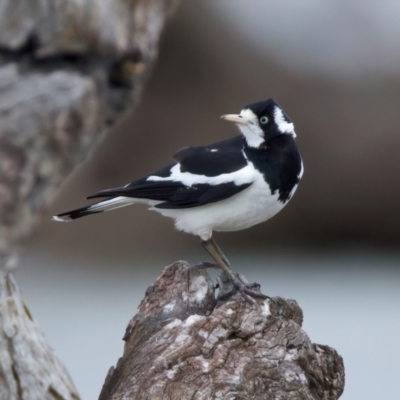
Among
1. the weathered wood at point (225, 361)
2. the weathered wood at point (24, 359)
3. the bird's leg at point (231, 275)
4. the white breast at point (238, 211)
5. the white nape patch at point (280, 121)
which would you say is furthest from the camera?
the white nape patch at point (280, 121)

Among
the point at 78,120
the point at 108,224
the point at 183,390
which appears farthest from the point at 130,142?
the point at 78,120

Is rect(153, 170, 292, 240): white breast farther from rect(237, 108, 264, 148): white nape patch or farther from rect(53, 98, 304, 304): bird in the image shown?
rect(237, 108, 264, 148): white nape patch

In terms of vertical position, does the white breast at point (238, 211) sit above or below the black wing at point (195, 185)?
below

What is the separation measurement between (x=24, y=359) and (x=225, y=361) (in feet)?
2.11

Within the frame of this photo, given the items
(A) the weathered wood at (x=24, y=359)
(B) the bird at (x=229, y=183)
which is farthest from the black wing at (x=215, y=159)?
(A) the weathered wood at (x=24, y=359)

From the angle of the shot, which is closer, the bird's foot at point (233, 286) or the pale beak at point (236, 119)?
the bird's foot at point (233, 286)

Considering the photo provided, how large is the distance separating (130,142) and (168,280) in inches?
227

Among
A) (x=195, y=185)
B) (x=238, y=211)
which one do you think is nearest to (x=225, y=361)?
(x=238, y=211)

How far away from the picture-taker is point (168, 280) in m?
2.48

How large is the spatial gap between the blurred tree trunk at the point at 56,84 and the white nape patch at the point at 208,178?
1.29 metres

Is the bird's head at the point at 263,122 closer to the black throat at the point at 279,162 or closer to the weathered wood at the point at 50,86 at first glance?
the black throat at the point at 279,162

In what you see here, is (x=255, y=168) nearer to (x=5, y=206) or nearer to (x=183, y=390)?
(x=183, y=390)

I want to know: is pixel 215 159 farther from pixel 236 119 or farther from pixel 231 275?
pixel 231 275

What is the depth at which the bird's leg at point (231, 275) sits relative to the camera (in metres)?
2.51
